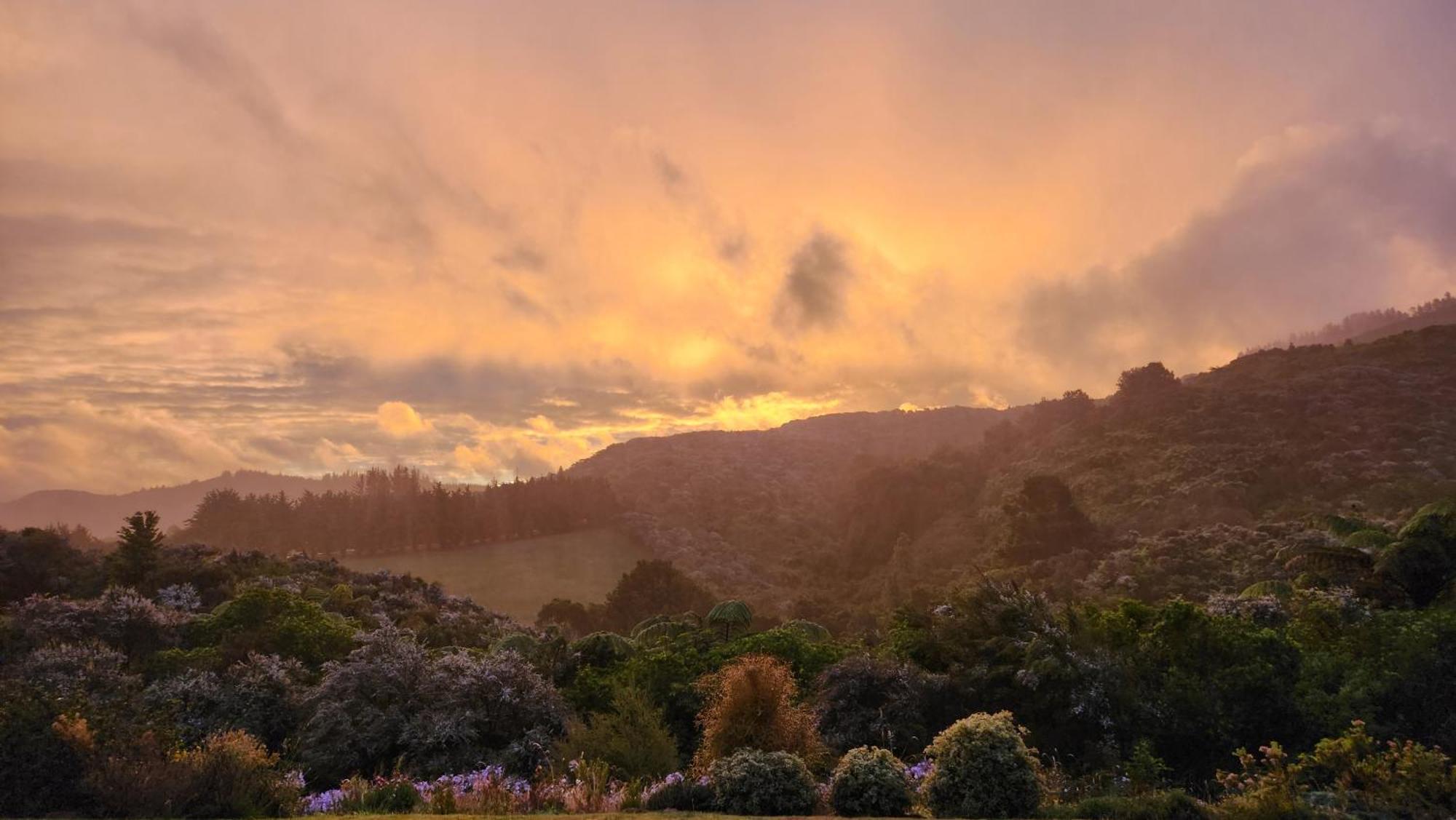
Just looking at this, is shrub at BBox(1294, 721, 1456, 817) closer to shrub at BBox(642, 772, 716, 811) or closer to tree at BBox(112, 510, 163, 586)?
shrub at BBox(642, 772, 716, 811)

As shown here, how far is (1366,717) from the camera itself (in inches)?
486

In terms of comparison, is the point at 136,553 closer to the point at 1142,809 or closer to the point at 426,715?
the point at 426,715

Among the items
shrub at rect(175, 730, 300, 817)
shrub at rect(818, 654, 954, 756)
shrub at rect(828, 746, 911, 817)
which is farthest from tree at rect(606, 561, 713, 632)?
shrub at rect(828, 746, 911, 817)

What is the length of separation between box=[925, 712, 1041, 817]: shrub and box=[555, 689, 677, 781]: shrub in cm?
511

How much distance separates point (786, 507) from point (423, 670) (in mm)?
94934

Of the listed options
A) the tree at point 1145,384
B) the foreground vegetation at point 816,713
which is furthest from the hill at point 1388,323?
the foreground vegetation at point 816,713

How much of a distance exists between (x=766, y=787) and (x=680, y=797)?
143cm

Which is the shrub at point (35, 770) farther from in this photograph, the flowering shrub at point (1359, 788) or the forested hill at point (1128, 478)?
the forested hill at point (1128, 478)

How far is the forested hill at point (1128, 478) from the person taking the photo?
49.3 m

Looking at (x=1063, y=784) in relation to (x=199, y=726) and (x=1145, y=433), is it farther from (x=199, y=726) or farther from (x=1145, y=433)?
(x=1145, y=433)

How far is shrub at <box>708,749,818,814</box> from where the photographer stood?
9.98 metres

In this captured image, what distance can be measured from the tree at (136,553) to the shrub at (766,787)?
121 ft

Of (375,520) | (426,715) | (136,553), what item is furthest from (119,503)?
(426,715)

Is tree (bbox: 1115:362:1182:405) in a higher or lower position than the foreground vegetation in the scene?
higher
